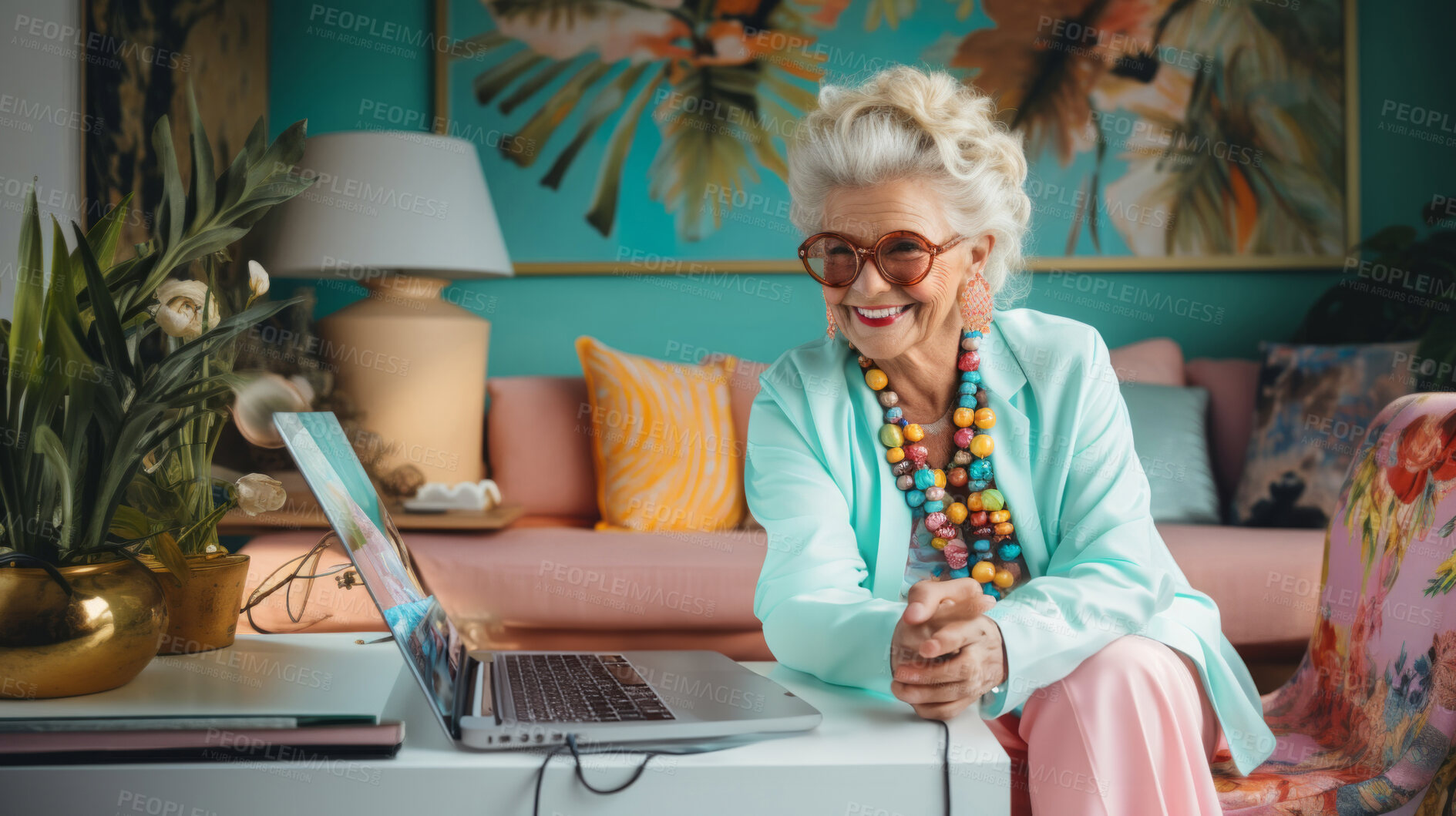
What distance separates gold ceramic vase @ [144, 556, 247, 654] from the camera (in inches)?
38.9

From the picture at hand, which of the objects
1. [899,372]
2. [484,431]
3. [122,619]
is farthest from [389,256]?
[122,619]

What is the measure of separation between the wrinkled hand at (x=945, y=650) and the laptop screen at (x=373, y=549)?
413 mm

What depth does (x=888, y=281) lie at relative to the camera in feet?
4.02

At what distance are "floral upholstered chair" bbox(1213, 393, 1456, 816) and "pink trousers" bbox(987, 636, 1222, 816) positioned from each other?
0.24 metres

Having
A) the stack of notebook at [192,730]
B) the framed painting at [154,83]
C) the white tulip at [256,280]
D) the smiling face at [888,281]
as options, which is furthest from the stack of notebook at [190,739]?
the framed painting at [154,83]

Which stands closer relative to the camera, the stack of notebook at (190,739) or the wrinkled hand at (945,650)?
the stack of notebook at (190,739)

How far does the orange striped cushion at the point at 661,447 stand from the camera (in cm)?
261

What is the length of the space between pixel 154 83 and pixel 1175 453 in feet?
10.1

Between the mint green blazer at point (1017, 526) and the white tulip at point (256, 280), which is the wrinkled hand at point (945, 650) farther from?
the white tulip at point (256, 280)

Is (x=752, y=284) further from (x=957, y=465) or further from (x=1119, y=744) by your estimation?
(x=1119, y=744)

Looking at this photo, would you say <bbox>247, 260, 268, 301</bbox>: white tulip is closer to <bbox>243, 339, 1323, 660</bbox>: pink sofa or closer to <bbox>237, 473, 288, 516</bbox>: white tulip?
<bbox>237, 473, 288, 516</bbox>: white tulip

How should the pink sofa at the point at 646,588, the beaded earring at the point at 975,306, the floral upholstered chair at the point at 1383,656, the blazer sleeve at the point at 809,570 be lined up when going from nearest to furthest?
the blazer sleeve at the point at 809,570, the floral upholstered chair at the point at 1383,656, the beaded earring at the point at 975,306, the pink sofa at the point at 646,588

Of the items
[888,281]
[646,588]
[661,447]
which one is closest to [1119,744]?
[888,281]

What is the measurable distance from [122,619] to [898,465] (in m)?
0.91
